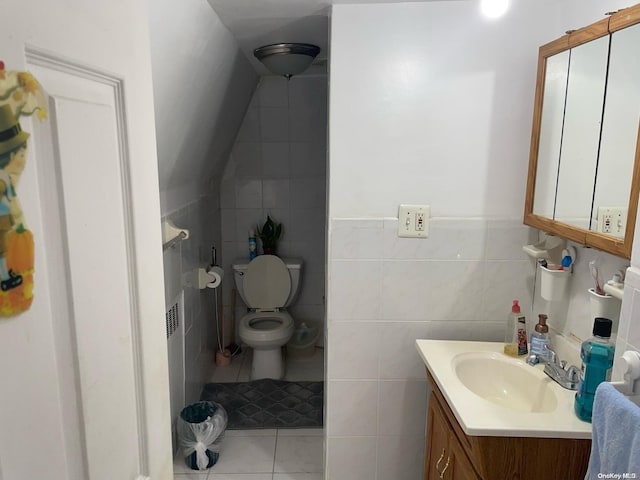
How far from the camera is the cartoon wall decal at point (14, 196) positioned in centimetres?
50

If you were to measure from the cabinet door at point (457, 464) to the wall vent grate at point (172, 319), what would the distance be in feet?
4.30

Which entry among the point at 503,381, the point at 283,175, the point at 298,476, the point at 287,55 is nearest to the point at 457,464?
the point at 503,381

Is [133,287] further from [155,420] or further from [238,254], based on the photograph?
[238,254]

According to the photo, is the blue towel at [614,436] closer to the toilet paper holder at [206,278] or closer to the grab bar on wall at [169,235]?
the grab bar on wall at [169,235]

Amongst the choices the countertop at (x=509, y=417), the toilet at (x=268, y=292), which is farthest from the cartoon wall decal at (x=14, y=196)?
the toilet at (x=268, y=292)

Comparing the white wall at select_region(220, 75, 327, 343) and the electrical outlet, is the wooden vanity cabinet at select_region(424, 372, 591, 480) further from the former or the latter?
the white wall at select_region(220, 75, 327, 343)

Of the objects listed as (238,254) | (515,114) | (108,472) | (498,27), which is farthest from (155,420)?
(238,254)

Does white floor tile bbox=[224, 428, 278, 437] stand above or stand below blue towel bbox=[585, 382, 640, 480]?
below

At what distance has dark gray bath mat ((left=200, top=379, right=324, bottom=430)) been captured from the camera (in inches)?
101

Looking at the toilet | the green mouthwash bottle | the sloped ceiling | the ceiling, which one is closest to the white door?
the sloped ceiling

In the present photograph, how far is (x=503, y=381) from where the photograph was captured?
62.7 inches

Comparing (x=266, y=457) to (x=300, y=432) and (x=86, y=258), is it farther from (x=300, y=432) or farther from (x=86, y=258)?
(x=86, y=258)

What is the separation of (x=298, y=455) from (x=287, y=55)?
6.58 feet

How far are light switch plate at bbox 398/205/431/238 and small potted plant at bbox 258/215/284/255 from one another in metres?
1.72
